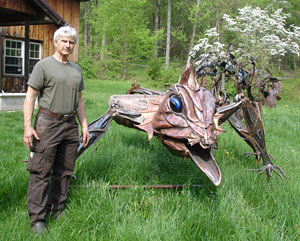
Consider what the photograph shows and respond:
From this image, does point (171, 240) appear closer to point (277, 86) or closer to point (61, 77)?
point (61, 77)

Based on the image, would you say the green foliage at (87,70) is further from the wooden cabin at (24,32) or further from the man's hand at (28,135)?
the man's hand at (28,135)

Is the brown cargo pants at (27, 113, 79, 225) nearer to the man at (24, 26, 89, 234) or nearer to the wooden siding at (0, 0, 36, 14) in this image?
the man at (24, 26, 89, 234)

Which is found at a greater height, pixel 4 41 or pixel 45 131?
pixel 4 41

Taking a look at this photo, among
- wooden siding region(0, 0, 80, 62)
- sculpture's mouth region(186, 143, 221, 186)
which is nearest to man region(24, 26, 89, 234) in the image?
A: sculpture's mouth region(186, 143, 221, 186)

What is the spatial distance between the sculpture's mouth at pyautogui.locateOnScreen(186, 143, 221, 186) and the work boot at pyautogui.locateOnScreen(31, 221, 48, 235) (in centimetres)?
A: 154

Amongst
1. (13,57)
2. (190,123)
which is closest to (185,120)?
(190,123)

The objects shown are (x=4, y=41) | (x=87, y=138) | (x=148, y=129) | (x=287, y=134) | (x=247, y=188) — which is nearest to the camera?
(x=148, y=129)

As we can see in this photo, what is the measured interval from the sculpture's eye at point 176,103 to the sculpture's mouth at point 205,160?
355 millimetres

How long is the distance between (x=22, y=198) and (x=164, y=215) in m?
1.62

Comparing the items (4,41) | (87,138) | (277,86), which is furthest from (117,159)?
(4,41)

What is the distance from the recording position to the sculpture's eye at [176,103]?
2.76 meters

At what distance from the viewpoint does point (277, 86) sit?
4.24 m

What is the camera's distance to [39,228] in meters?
2.81

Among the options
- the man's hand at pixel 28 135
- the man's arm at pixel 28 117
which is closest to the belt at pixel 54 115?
the man's arm at pixel 28 117
